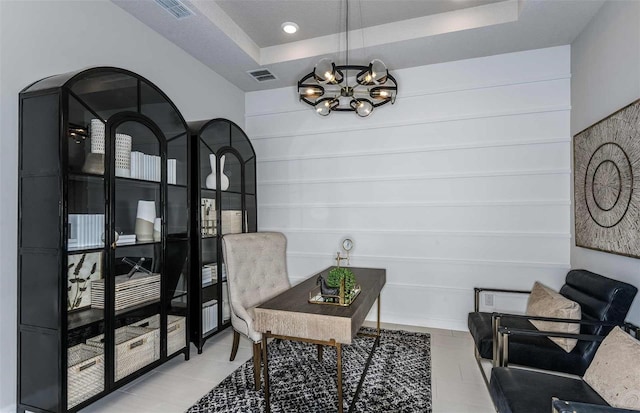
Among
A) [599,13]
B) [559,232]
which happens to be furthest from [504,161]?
[599,13]

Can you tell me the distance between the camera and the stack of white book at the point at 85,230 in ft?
6.83

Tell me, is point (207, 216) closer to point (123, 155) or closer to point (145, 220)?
point (145, 220)

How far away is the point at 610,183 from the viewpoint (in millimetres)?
2484

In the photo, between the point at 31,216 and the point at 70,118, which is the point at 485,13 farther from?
the point at 31,216

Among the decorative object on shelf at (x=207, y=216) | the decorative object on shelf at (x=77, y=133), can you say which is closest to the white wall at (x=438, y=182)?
the decorative object on shelf at (x=207, y=216)

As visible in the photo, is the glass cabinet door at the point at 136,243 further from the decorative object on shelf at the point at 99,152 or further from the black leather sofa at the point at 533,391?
the black leather sofa at the point at 533,391

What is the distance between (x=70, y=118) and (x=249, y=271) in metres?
1.69

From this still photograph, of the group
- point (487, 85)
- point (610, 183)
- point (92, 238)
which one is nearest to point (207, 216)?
point (92, 238)

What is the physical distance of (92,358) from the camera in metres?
2.18

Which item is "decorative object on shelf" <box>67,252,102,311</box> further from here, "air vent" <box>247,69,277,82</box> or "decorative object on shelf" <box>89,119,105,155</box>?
"air vent" <box>247,69,277,82</box>

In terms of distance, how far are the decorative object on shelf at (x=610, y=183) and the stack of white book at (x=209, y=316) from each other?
11.4 feet

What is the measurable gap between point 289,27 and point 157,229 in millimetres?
2348

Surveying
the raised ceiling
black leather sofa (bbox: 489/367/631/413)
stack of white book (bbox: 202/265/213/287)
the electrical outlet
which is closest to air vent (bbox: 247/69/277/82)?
the raised ceiling

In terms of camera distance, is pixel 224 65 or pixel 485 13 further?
pixel 224 65
